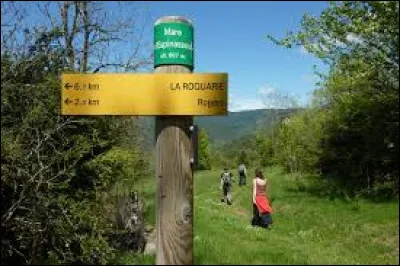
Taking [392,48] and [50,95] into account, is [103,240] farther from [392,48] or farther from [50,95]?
[392,48]

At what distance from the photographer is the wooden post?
272 inches

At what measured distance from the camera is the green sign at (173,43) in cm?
680

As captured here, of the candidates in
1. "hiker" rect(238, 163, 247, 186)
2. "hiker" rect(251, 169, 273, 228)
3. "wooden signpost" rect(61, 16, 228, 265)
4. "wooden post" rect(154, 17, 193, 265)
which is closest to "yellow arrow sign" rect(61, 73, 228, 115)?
"wooden signpost" rect(61, 16, 228, 265)

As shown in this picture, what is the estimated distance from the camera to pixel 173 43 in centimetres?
681

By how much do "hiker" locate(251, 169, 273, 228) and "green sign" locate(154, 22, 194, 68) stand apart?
11938 millimetres

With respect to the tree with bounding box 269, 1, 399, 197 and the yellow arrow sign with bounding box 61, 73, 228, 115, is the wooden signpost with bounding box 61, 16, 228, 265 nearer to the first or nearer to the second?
the yellow arrow sign with bounding box 61, 73, 228, 115

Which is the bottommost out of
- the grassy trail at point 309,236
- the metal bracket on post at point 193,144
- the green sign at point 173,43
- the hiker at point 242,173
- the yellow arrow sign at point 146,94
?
the grassy trail at point 309,236

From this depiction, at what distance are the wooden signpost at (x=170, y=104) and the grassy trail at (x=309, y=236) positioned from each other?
1.27m

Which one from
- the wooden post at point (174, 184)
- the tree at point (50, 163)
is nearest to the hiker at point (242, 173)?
the tree at point (50, 163)

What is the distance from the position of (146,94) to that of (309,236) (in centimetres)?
931

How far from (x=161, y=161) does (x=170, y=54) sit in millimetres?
1199

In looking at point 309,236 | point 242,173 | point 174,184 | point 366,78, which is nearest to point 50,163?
point 174,184

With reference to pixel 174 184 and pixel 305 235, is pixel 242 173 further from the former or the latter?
pixel 174 184

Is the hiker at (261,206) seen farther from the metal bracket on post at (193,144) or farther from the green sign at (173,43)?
the green sign at (173,43)
